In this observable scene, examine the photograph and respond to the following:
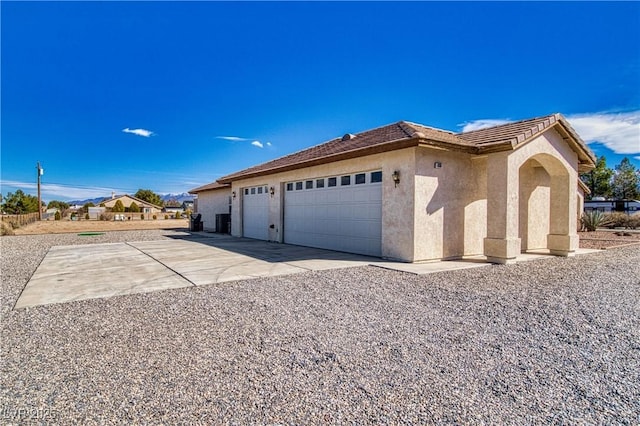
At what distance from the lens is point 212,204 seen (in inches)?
993

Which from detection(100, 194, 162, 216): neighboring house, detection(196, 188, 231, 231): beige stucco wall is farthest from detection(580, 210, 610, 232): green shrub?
detection(100, 194, 162, 216): neighboring house

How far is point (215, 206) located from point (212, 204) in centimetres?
62

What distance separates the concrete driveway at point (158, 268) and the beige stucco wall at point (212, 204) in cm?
1141

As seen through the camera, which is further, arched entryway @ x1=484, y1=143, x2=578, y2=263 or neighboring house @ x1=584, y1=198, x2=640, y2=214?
neighboring house @ x1=584, y1=198, x2=640, y2=214

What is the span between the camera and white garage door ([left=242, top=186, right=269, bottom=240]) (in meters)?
16.3

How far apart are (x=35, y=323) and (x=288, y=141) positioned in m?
21.6

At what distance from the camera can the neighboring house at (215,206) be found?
73.7ft

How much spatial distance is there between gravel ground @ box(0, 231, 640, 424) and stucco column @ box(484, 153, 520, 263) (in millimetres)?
2845

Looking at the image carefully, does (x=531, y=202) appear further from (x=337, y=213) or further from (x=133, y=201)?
(x=133, y=201)

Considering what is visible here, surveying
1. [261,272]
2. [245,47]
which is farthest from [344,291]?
[245,47]

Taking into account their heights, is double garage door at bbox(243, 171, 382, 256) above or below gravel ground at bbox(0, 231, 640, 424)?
above

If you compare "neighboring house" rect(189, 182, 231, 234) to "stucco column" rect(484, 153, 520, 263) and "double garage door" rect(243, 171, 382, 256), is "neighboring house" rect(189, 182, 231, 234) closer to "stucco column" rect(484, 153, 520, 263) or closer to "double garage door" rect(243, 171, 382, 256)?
"double garage door" rect(243, 171, 382, 256)

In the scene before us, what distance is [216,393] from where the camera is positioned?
2.71 m

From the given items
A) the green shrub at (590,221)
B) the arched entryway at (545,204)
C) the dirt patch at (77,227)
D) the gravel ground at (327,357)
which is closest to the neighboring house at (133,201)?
the dirt patch at (77,227)
